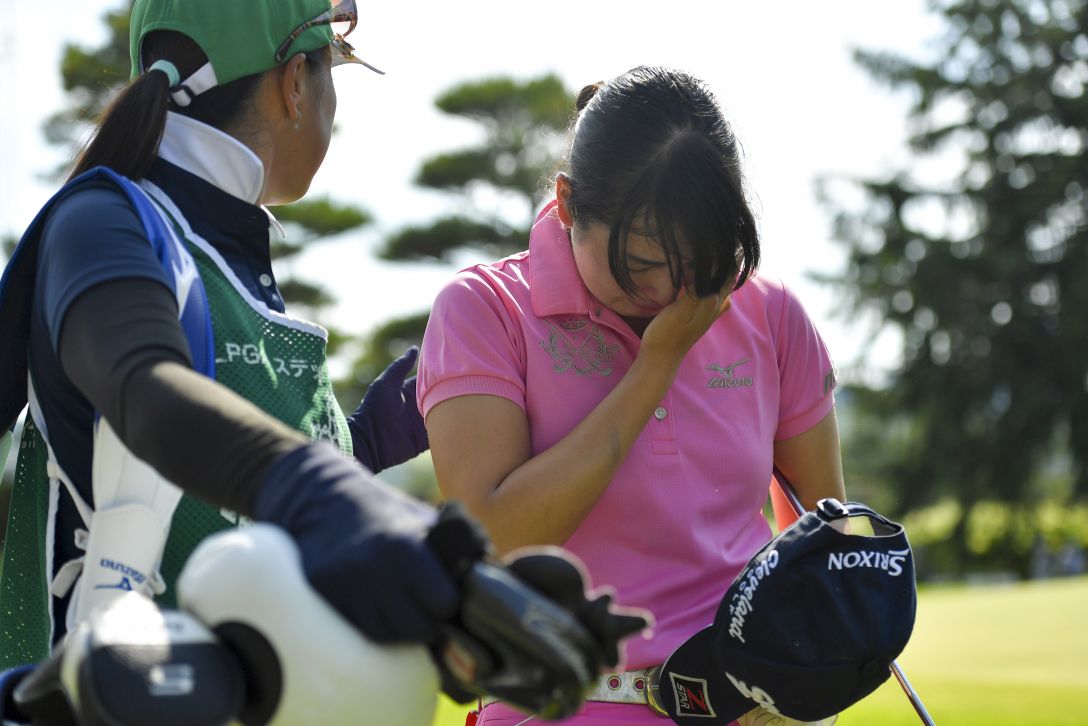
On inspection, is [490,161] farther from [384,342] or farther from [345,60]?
[345,60]

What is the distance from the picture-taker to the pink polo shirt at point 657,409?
219 centimetres

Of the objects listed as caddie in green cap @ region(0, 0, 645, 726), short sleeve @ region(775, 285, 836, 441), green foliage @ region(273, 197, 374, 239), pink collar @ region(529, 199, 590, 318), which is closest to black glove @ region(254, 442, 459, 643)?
caddie in green cap @ region(0, 0, 645, 726)

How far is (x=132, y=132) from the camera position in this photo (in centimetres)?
179

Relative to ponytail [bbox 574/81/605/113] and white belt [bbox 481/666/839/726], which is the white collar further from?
white belt [bbox 481/666/839/726]

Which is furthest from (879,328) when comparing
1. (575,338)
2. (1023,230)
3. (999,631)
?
(575,338)

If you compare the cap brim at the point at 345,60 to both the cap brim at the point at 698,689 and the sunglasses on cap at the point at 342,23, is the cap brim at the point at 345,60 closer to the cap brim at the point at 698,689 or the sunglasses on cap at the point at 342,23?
the sunglasses on cap at the point at 342,23

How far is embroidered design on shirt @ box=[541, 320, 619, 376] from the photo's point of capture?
2262mm

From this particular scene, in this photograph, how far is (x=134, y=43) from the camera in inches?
74.8

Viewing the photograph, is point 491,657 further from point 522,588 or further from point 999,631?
point 999,631

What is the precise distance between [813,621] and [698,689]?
216 mm

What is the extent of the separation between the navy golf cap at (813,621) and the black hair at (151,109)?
1026 mm

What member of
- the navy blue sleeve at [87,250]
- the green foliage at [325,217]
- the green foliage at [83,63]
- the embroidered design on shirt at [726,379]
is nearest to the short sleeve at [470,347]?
the embroidered design on shirt at [726,379]

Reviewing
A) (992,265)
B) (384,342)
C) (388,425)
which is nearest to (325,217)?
(384,342)

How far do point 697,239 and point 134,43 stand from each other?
90cm
